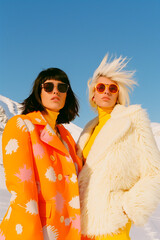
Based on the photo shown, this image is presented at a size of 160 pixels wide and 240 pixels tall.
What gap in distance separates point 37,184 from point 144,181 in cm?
102

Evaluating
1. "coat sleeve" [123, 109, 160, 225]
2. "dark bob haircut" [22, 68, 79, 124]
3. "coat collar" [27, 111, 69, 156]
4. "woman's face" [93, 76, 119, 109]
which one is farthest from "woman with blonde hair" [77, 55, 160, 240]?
"dark bob haircut" [22, 68, 79, 124]

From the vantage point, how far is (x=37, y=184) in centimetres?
193

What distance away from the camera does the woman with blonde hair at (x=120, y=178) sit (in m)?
2.23

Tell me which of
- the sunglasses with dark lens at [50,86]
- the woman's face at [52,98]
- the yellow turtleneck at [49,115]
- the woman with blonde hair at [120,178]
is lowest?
the woman with blonde hair at [120,178]

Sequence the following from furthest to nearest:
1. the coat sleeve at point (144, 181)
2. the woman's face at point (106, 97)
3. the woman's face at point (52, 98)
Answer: the woman's face at point (106, 97) < the woman's face at point (52, 98) < the coat sleeve at point (144, 181)

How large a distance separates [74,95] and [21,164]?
1.34 meters

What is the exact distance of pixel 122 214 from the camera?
2219mm

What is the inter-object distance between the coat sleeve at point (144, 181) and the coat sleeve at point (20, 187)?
90 centimetres

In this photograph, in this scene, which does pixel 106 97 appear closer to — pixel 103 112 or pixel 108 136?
pixel 103 112

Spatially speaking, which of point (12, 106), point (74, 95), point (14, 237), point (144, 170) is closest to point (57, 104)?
point (74, 95)

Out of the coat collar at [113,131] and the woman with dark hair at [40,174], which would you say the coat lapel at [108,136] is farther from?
the woman with dark hair at [40,174]

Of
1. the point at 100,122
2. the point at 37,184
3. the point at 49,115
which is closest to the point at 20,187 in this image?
the point at 37,184

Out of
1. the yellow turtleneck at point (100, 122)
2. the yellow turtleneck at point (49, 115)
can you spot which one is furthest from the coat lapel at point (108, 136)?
the yellow turtleneck at point (49, 115)

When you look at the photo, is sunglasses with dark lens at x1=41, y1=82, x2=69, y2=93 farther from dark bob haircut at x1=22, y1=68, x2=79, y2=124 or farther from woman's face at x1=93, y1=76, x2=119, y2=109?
woman's face at x1=93, y1=76, x2=119, y2=109
